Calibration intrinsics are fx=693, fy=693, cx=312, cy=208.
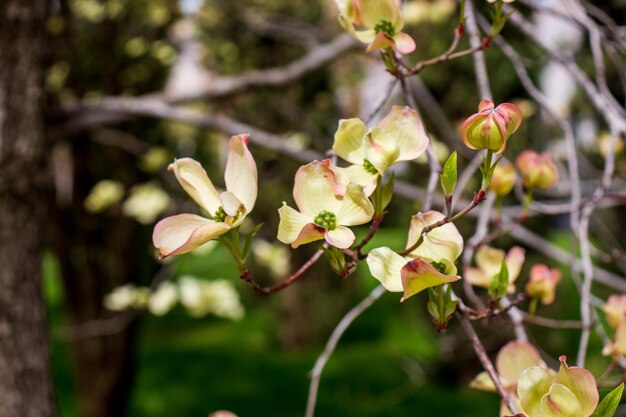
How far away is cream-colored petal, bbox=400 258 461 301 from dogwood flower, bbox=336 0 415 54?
0.59 feet

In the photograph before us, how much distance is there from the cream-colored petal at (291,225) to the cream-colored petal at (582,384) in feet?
0.56

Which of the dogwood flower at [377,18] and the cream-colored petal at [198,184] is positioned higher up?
the dogwood flower at [377,18]

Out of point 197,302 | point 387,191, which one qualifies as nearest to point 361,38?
point 387,191

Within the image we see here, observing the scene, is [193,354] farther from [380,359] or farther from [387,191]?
[387,191]

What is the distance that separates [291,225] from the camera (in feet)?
1.44

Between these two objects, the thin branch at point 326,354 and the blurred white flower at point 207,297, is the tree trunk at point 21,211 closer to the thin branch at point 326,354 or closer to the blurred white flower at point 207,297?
the blurred white flower at point 207,297

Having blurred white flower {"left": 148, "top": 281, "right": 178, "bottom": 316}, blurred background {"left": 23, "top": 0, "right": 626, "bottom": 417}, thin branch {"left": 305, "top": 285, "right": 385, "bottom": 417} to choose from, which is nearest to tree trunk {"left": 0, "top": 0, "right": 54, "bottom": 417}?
blurred background {"left": 23, "top": 0, "right": 626, "bottom": 417}

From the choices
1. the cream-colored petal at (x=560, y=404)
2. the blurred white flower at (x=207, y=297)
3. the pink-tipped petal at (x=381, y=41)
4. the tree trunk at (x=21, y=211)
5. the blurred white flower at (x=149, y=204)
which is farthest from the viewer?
the blurred white flower at (x=149, y=204)

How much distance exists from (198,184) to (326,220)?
3.4 inches

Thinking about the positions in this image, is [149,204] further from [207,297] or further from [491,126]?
[491,126]

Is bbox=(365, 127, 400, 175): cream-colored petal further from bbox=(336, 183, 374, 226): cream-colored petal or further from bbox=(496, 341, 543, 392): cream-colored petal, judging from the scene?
bbox=(496, 341, 543, 392): cream-colored petal

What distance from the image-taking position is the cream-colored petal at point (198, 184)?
0.44 meters

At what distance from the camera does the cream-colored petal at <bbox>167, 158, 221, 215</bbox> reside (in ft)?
1.45

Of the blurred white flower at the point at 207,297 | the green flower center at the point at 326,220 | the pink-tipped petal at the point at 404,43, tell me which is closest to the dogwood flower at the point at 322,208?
the green flower center at the point at 326,220
